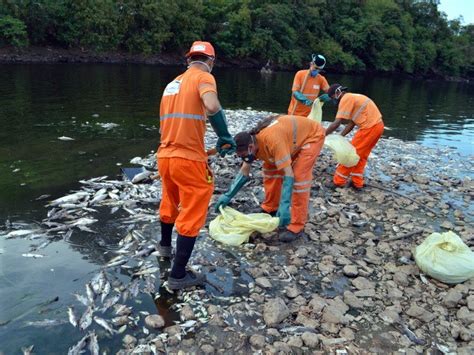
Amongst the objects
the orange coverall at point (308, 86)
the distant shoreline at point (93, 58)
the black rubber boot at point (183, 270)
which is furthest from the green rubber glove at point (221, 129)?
the distant shoreline at point (93, 58)

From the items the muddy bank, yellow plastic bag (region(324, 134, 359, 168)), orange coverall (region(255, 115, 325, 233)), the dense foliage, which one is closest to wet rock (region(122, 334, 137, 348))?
the muddy bank

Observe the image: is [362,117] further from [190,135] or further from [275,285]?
[190,135]

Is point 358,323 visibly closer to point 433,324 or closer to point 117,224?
point 433,324

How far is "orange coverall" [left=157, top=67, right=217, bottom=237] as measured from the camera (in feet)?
14.0

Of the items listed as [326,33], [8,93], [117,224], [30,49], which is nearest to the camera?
[117,224]

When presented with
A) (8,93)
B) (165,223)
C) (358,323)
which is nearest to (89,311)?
(165,223)

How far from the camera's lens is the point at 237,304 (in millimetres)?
4781

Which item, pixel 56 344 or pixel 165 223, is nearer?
pixel 56 344

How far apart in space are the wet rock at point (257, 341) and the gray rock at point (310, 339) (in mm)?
447

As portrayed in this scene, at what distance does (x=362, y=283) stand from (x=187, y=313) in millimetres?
2430

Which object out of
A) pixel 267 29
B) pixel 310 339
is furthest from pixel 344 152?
pixel 267 29

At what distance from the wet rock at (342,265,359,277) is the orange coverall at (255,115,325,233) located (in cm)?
101

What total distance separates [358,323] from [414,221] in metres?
3.72

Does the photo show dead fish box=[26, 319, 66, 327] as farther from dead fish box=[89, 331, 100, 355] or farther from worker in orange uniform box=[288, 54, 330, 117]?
worker in orange uniform box=[288, 54, 330, 117]
